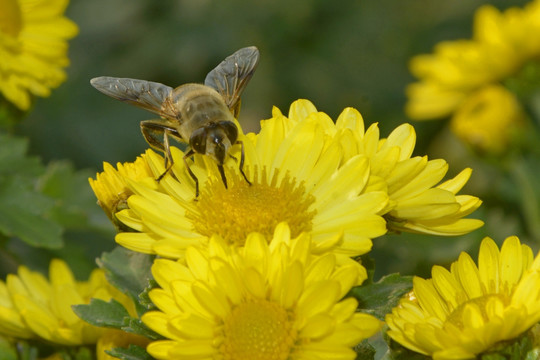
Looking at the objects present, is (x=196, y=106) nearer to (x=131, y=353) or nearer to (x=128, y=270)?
(x=128, y=270)

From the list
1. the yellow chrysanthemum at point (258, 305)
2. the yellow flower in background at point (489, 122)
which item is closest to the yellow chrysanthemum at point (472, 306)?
the yellow chrysanthemum at point (258, 305)

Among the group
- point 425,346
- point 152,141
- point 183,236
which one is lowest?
point 425,346

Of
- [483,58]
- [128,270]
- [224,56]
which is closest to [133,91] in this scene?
[128,270]

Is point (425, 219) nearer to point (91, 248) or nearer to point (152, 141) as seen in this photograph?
point (152, 141)

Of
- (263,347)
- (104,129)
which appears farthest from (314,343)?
(104,129)

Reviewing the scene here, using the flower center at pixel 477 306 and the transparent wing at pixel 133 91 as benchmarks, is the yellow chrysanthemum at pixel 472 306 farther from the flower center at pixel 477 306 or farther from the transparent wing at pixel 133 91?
the transparent wing at pixel 133 91
